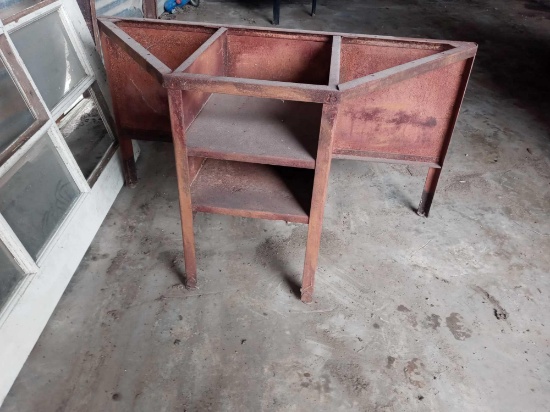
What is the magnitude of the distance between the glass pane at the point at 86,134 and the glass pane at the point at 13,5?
549mm

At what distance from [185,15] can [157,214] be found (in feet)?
14.7

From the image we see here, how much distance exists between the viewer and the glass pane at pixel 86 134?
2.48 meters

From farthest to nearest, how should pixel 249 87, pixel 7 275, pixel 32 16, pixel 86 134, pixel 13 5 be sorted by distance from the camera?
pixel 86 134 < pixel 13 5 < pixel 32 16 < pixel 7 275 < pixel 249 87

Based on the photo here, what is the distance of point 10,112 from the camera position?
77.9 inches

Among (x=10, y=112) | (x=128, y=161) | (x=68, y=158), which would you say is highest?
(x=10, y=112)

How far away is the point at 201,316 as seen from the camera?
214 cm

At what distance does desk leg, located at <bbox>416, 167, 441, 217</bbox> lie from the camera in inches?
104

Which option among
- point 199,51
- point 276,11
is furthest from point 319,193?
point 276,11

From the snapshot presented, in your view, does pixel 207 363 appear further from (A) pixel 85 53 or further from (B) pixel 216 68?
(A) pixel 85 53

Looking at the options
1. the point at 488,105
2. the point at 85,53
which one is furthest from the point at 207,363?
the point at 488,105

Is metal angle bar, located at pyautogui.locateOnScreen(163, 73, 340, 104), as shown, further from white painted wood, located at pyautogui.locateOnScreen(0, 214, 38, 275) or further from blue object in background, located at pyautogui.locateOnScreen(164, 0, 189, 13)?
blue object in background, located at pyautogui.locateOnScreen(164, 0, 189, 13)

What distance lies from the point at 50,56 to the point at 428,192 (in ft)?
7.64

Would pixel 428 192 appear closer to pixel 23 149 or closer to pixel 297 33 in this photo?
pixel 297 33

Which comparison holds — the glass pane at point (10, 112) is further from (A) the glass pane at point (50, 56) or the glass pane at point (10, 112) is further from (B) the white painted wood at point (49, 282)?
(B) the white painted wood at point (49, 282)
